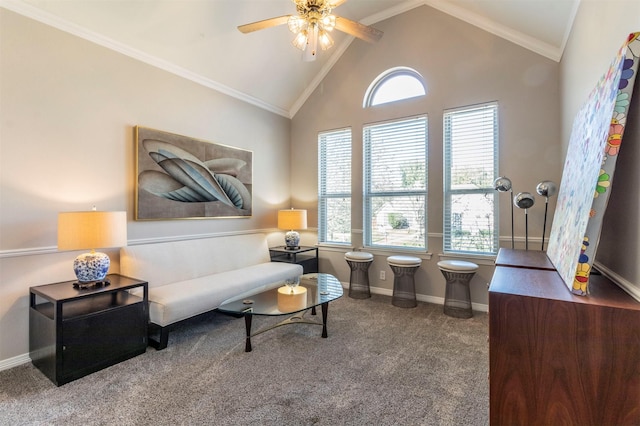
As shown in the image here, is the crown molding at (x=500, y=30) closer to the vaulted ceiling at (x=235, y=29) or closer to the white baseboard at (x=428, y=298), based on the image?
the vaulted ceiling at (x=235, y=29)

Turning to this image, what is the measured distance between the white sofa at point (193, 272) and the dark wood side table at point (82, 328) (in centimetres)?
18

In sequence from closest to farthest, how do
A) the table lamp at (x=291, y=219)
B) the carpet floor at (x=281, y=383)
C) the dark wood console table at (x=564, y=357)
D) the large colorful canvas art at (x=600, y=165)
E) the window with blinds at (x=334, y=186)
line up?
the dark wood console table at (x=564, y=357), the large colorful canvas art at (x=600, y=165), the carpet floor at (x=281, y=383), the table lamp at (x=291, y=219), the window with blinds at (x=334, y=186)

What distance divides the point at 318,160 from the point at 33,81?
3.34m

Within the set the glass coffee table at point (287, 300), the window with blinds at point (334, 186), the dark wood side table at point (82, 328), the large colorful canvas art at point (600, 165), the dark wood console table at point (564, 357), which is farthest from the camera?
the window with blinds at point (334, 186)

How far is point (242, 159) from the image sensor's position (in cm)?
432

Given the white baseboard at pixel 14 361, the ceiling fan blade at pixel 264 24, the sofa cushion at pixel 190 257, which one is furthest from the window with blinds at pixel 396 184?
the white baseboard at pixel 14 361

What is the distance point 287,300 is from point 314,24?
2285mm

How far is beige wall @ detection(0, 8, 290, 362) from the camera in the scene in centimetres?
241

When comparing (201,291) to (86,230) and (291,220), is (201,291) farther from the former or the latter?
(291,220)

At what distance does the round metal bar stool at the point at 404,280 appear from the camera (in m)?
3.78

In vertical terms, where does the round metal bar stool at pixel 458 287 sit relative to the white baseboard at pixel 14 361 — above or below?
above

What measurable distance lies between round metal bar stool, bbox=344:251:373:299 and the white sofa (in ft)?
2.34

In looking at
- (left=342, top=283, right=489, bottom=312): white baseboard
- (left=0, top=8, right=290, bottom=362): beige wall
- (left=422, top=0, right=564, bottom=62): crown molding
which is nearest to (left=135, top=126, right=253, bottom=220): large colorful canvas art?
(left=0, top=8, right=290, bottom=362): beige wall

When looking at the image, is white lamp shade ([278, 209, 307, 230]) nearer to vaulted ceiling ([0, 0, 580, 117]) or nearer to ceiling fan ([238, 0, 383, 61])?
vaulted ceiling ([0, 0, 580, 117])
